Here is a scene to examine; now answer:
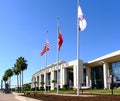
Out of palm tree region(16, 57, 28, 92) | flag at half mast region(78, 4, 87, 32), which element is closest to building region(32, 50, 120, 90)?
palm tree region(16, 57, 28, 92)

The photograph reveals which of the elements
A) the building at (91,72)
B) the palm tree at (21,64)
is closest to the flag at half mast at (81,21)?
the building at (91,72)

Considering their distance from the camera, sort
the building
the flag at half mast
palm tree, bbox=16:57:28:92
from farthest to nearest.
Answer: palm tree, bbox=16:57:28:92 < the building < the flag at half mast

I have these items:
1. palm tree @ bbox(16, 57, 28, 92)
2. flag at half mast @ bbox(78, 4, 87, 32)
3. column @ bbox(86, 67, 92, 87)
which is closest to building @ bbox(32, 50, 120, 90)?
column @ bbox(86, 67, 92, 87)

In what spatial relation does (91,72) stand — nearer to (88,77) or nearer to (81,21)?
(88,77)

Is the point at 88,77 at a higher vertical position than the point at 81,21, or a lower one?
lower

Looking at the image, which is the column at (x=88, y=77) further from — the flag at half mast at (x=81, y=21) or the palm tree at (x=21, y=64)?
the flag at half mast at (x=81, y=21)

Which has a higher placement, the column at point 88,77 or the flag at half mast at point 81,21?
the flag at half mast at point 81,21

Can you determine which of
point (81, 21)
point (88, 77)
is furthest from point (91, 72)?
point (81, 21)

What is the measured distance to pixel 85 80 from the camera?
11500cm

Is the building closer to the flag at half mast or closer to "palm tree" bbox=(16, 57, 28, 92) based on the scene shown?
"palm tree" bbox=(16, 57, 28, 92)

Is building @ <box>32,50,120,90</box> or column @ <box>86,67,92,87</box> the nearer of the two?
building @ <box>32,50,120,90</box>

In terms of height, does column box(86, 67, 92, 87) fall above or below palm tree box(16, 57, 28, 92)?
below

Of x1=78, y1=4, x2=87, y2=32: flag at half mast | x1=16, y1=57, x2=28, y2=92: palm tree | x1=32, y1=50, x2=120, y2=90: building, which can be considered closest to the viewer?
x1=78, y1=4, x2=87, y2=32: flag at half mast

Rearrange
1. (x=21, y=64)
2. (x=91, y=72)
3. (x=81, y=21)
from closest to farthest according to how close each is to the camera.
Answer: (x=81, y=21) → (x=21, y=64) → (x=91, y=72)
